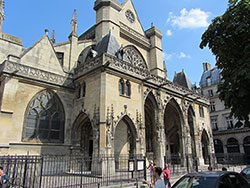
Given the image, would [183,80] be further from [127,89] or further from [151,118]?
[127,89]

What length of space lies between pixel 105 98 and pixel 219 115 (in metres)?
26.9

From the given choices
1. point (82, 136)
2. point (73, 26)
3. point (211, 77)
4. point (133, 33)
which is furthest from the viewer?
point (211, 77)

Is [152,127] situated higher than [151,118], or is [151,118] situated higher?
[151,118]

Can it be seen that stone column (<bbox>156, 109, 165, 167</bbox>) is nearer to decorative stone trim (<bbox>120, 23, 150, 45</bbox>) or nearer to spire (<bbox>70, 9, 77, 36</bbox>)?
decorative stone trim (<bbox>120, 23, 150, 45</bbox>)

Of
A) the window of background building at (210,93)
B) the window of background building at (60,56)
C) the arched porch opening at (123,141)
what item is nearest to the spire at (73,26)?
the window of background building at (60,56)

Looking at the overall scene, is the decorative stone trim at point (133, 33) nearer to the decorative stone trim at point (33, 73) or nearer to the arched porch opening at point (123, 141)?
the decorative stone trim at point (33, 73)

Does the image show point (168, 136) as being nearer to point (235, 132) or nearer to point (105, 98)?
point (105, 98)

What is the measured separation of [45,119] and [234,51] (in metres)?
13.2

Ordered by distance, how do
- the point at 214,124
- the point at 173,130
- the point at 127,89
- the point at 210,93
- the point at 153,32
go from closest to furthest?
the point at 127,89
the point at 173,130
the point at 153,32
the point at 214,124
the point at 210,93

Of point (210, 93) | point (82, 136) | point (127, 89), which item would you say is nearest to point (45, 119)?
point (82, 136)

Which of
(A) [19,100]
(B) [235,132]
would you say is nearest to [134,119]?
(A) [19,100]

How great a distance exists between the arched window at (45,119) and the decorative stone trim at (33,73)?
3.35 ft

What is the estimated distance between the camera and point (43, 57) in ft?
54.2

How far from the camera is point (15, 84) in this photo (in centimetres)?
1417
